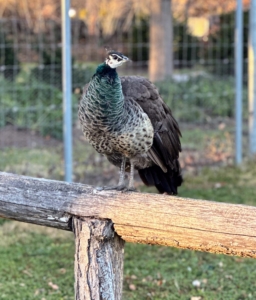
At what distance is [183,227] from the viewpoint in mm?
2480

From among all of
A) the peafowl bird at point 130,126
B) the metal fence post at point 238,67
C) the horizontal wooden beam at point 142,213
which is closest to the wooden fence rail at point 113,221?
the horizontal wooden beam at point 142,213

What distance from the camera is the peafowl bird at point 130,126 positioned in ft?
10.1

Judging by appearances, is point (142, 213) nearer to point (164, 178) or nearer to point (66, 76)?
point (164, 178)

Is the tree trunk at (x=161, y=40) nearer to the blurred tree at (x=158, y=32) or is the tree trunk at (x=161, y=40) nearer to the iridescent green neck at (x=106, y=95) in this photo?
the blurred tree at (x=158, y=32)

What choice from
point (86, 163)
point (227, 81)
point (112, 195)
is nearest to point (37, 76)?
point (86, 163)

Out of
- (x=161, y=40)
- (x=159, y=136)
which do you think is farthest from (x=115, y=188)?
(x=161, y=40)

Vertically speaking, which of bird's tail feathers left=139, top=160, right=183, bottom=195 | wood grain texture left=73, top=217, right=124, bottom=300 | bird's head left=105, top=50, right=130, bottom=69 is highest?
bird's head left=105, top=50, right=130, bottom=69

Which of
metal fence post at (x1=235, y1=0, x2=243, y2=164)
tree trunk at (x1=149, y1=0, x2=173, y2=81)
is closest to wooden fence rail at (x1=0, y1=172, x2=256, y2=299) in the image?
metal fence post at (x1=235, y1=0, x2=243, y2=164)

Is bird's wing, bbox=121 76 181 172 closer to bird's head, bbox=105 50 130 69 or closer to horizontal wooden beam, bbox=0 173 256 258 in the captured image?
bird's head, bbox=105 50 130 69

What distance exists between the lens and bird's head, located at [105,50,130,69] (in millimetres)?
2939

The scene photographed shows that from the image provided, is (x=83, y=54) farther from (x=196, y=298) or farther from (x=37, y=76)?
(x=196, y=298)

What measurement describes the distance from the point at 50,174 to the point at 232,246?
163 inches

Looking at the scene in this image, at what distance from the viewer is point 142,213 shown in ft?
8.50

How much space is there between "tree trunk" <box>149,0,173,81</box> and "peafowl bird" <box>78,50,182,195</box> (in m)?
6.28
